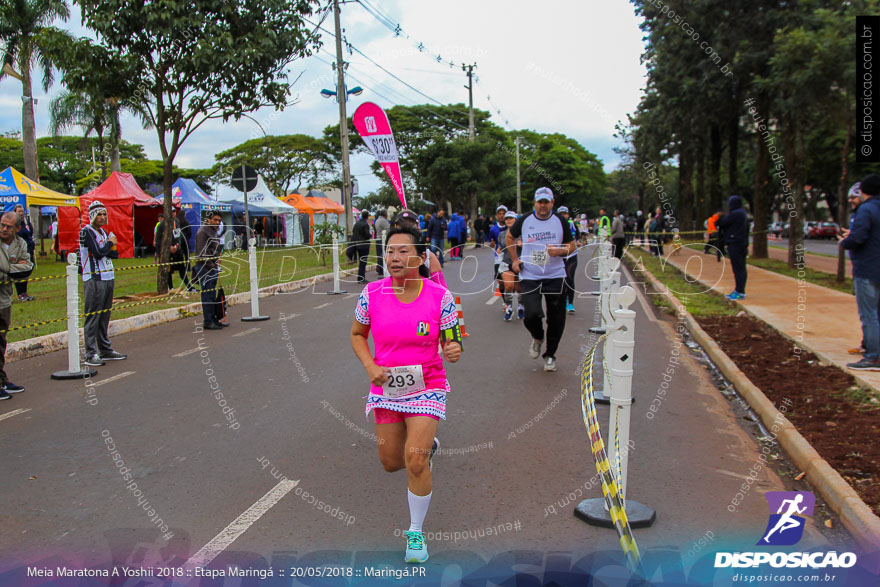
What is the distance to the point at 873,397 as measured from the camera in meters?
6.21

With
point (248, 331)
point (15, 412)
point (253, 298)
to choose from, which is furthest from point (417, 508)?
point (253, 298)

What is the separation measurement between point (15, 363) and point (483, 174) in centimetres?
4085

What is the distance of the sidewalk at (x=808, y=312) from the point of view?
327 inches

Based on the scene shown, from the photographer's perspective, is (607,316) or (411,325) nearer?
(411,325)

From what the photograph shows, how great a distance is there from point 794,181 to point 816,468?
14733mm

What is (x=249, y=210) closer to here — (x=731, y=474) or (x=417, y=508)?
(x=731, y=474)

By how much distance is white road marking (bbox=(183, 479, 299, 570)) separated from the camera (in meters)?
3.47

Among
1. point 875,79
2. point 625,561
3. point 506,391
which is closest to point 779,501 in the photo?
point 625,561

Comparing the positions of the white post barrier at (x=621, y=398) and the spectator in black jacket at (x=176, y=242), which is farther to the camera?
the spectator in black jacket at (x=176, y=242)

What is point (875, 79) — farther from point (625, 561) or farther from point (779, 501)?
point (625, 561)

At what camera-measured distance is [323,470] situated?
15.6 feet

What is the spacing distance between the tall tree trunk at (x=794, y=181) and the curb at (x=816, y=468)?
33.0 feet

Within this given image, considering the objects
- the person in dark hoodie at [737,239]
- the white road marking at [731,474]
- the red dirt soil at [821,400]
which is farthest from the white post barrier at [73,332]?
the person in dark hoodie at [737,239]

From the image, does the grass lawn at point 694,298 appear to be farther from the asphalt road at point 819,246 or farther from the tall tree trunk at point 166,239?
the asphalt road at point 819,246
